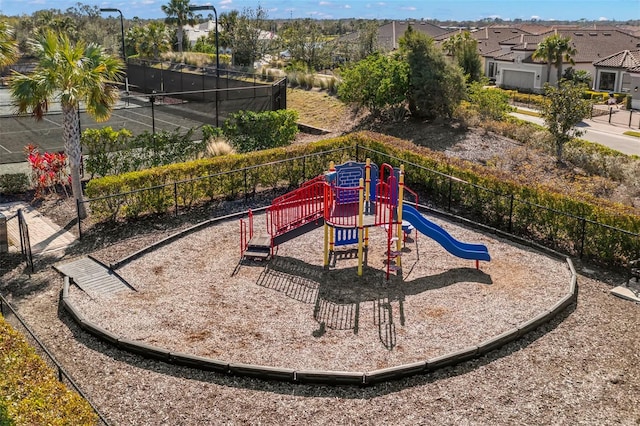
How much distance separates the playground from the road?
1919 centimetres

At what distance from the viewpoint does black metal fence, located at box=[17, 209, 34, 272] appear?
1403 cm

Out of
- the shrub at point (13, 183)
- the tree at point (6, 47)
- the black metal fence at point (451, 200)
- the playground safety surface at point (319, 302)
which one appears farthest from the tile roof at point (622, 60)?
the tree at point (6, 47)

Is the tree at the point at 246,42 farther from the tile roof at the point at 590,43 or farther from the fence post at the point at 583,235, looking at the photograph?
the fence post at the point at 583,235

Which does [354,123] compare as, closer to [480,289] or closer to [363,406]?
[480,289]

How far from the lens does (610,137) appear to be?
35.0 metres

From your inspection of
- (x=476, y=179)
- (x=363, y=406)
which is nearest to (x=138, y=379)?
(x=363, y=406)

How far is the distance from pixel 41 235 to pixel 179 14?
48.7 m

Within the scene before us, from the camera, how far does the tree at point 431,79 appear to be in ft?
92.8

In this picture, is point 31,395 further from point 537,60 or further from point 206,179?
point 537,60

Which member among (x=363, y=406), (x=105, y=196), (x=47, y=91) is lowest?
(x=363, y=406)

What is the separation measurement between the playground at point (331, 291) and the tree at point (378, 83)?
1319cm

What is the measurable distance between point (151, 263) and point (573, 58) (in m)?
52.2

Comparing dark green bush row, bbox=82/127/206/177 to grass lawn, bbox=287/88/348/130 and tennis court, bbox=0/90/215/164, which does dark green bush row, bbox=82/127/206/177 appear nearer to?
tennis court, bbox=0/90/215/164

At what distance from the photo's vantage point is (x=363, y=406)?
9.29 meters
